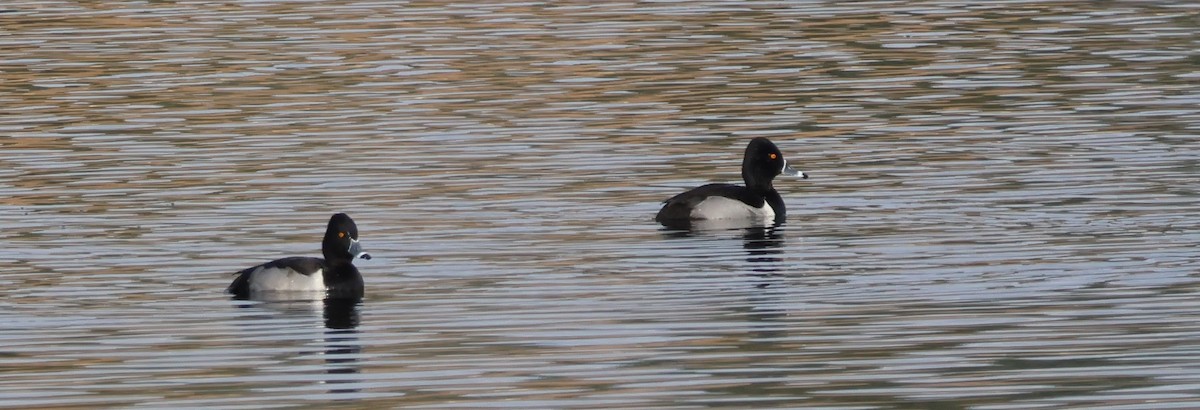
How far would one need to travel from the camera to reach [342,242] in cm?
1781

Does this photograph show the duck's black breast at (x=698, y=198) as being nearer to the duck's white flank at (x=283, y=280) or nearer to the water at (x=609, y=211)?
the water at (x=609, y=211)

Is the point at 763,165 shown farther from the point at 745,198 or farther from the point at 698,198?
the point at 698,198

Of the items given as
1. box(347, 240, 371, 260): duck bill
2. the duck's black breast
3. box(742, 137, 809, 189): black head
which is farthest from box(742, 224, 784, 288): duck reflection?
box(347, 240, 371, 260): duck bill

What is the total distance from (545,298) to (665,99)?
552 inches

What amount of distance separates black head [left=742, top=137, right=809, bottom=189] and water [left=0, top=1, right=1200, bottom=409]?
0.47 m

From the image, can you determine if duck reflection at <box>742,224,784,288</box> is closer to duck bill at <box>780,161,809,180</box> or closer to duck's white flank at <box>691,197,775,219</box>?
duck's white flank at <box>691,197,775,219</box>

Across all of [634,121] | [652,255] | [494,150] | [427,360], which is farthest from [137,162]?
[427,360]

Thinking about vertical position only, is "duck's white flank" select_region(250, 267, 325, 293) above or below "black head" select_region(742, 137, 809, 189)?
above

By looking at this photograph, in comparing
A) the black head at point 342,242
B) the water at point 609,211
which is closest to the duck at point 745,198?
the water at point 609,211

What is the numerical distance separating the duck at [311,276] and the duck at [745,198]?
159 inches

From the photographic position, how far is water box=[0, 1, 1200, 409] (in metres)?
14.2

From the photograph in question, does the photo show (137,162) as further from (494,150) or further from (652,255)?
(652,255)

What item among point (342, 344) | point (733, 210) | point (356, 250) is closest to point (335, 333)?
point (342, 344)

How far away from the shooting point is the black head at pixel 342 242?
17797mm
